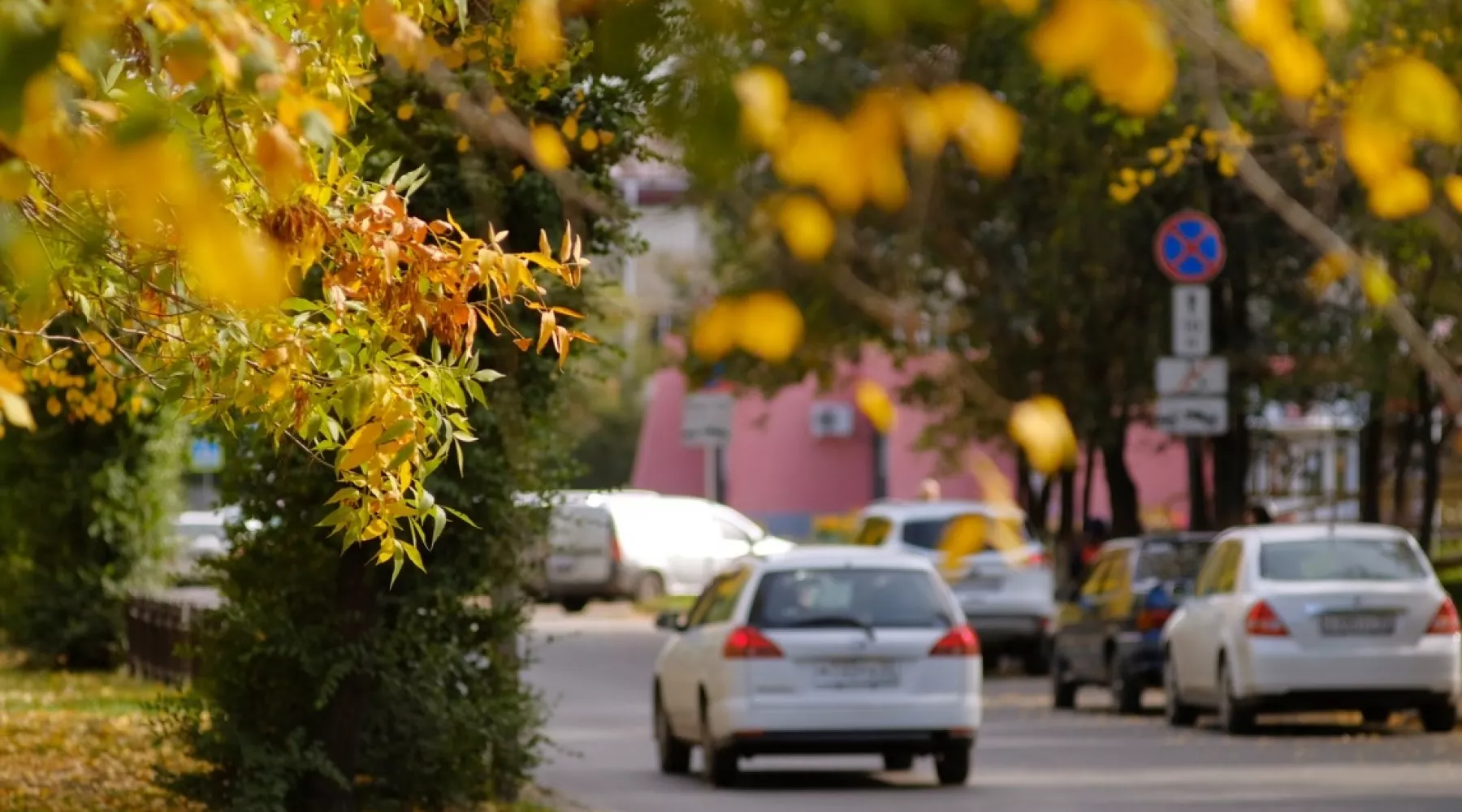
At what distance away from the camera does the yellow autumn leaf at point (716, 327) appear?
3.42 m

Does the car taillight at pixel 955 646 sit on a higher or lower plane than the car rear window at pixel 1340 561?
lower

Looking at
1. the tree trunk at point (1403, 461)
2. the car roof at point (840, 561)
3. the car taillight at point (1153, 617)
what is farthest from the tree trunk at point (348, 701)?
the tree trunk at point (1403, 461)

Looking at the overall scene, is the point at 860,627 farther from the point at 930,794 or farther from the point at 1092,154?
the point at 1092,154

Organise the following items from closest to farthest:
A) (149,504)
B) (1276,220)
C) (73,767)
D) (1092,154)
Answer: (73,767) < (149,504) < (1092,154) < (1276,220)

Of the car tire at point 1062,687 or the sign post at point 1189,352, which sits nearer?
the car tire at point 1062,687

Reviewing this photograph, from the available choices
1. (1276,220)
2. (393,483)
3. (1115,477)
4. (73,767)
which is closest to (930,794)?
(73,767)

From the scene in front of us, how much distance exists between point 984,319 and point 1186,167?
367cm

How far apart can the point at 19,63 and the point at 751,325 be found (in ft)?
3.02

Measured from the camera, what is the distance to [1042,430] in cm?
356

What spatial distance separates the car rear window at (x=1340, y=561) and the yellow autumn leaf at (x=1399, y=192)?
1745cm

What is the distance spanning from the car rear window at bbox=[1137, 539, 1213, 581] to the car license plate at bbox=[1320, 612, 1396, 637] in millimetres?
4795

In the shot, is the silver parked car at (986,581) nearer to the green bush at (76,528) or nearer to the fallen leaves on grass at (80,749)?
the green bush at (76,528)

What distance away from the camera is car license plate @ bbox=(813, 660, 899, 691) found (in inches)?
677

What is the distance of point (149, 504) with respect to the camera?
27.2m
